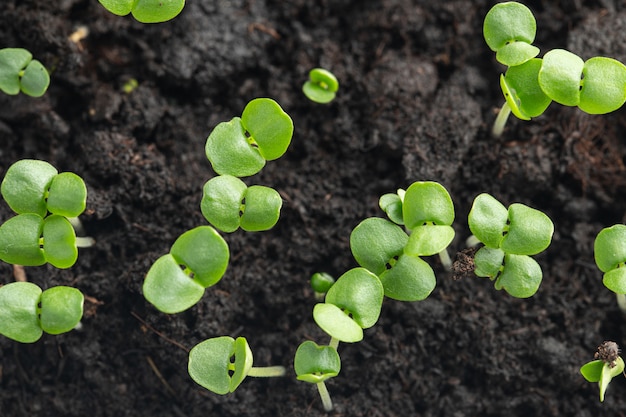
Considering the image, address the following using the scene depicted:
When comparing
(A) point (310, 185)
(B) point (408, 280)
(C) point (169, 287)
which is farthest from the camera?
(A) point (310, 185)

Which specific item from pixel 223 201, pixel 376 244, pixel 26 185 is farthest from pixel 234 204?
pixel 26 185

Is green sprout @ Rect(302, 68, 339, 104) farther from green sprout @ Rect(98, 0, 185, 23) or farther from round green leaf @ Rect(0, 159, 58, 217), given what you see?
round green leaf @ Rect(0, 159, 58, 217)

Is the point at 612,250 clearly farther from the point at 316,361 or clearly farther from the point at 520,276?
the point at 316,361

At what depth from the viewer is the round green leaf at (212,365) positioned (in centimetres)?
134

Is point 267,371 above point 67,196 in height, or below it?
below

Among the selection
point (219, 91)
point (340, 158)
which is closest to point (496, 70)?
point (340, 158)

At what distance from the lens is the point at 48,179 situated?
1.41m

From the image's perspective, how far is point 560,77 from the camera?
1417mm

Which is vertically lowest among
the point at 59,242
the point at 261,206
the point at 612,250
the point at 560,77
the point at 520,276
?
the point at 59,242

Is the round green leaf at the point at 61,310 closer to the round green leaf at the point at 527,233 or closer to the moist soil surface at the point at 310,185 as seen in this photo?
the moist soil surface at the point at 310,185

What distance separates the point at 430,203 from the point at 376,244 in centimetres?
15

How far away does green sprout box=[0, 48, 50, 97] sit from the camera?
5.30 ft

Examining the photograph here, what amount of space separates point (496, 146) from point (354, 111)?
0.39 meters

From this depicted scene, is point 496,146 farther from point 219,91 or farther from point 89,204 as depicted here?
point 89,204
